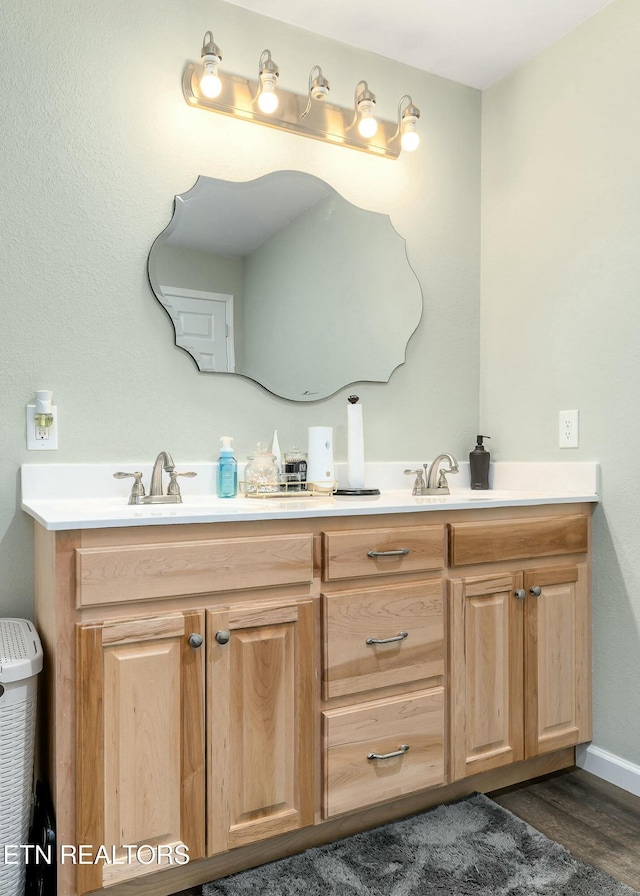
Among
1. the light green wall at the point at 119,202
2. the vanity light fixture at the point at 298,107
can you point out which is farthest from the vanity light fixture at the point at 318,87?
the light green wall at the point at 119,202

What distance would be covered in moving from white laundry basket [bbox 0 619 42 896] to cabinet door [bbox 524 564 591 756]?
50.4 inches

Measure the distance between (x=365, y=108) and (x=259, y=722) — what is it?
1849 millimetres

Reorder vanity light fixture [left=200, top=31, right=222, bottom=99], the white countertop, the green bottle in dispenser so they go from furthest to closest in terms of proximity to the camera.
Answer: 1. the green bottle in dispenser
2. vanity light fixture [left=200, top=31, right=222, bottom=99]
3. the white countertop

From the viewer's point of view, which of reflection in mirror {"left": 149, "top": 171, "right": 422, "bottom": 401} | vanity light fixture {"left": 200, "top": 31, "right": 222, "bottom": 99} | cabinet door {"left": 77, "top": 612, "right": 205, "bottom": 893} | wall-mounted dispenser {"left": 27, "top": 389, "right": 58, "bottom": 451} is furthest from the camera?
reflection in mirror {"left": 149, "top": 171, "right": 422, "bottom": 401}

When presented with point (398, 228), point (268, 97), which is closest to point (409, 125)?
point (398, 228)

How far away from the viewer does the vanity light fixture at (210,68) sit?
5.91ft

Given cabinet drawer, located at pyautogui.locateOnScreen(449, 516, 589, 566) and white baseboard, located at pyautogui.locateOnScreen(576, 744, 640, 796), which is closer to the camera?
cabinet drawer, located at pyautogui.locateOnScreen(449, 516, 589, 566)

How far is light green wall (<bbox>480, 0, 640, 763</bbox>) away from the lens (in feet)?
6.21

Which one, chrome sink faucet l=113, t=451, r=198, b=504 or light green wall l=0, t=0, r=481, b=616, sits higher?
light green wall l=0, t=0, r=481, b=616

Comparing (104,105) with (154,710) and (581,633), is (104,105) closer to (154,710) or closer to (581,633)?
(154,710)

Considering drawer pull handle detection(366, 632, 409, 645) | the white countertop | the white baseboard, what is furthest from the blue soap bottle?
the white baseboard

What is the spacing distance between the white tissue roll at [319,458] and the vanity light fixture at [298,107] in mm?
981

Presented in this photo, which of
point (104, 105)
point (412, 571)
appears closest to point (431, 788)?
point (412, 571)

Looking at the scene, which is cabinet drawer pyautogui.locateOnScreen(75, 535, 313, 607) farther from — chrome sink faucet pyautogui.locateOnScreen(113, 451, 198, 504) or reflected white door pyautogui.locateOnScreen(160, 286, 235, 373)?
reflected white door pyautogui.locateOnScreen(160, 286, 235, 373)
